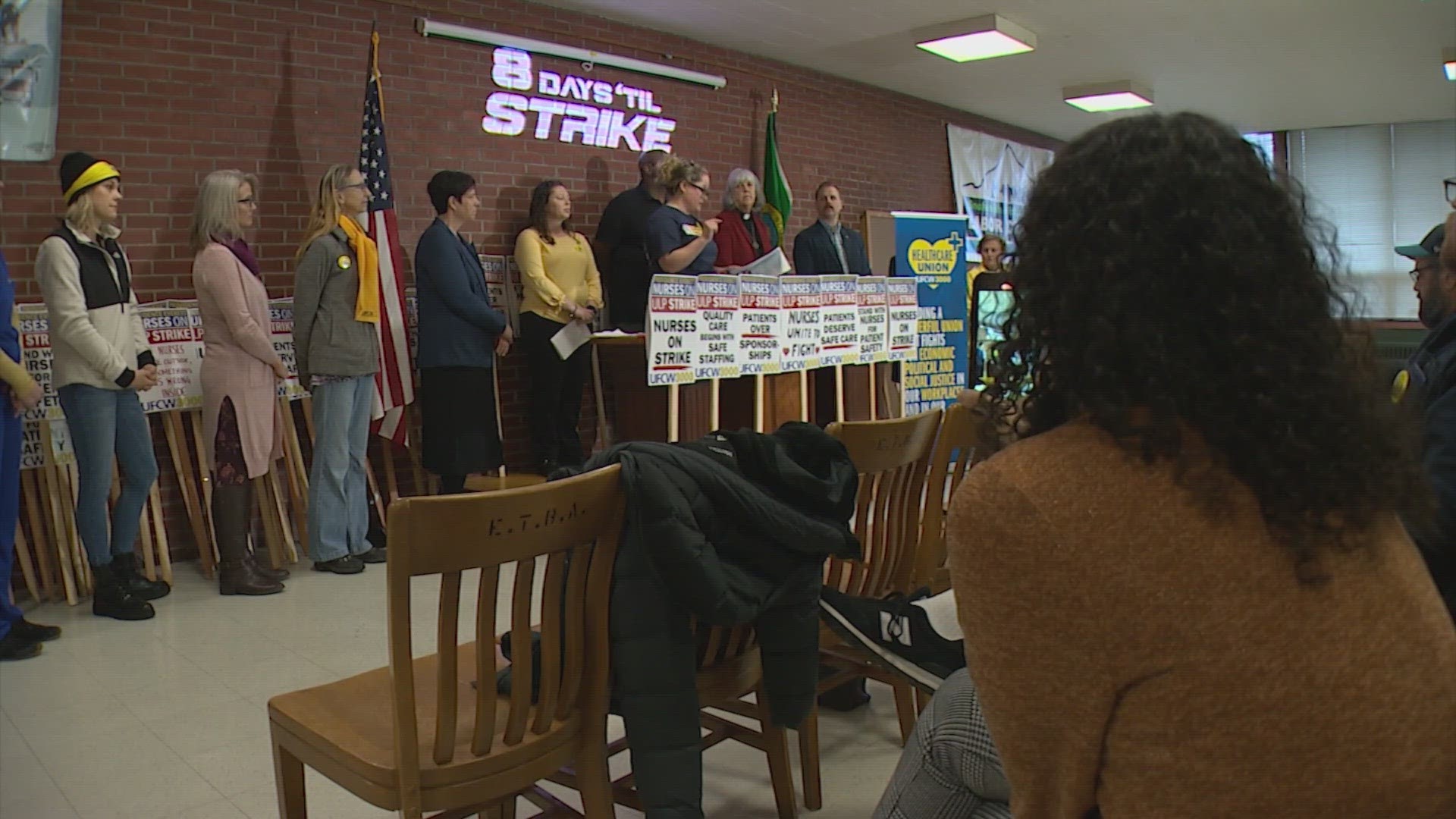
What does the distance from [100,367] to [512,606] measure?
268 cm

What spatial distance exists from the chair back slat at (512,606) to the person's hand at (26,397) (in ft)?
7.42

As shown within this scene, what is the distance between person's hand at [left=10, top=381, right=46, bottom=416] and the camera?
337 centimetres

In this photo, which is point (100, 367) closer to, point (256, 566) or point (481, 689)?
point (256, 566)

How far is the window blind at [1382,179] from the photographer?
40.4 feet

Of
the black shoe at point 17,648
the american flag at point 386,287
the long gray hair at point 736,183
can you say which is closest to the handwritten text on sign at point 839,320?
the long gray hair at point 736,183

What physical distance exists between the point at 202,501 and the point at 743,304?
2.46m

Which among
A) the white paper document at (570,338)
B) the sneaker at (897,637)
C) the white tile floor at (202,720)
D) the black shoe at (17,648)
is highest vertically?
the white paper document at (570,338)

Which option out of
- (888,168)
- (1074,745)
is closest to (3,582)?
(1074,745)

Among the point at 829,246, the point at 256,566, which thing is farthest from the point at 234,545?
the point at 829,246

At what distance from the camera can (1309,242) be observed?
954 mm

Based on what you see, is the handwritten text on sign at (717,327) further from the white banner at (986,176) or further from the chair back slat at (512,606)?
the white banner at (986,176)

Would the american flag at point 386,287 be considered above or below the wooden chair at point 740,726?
above

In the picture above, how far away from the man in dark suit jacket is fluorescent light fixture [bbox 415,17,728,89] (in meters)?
1.12

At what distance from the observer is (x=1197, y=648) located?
885 mm
